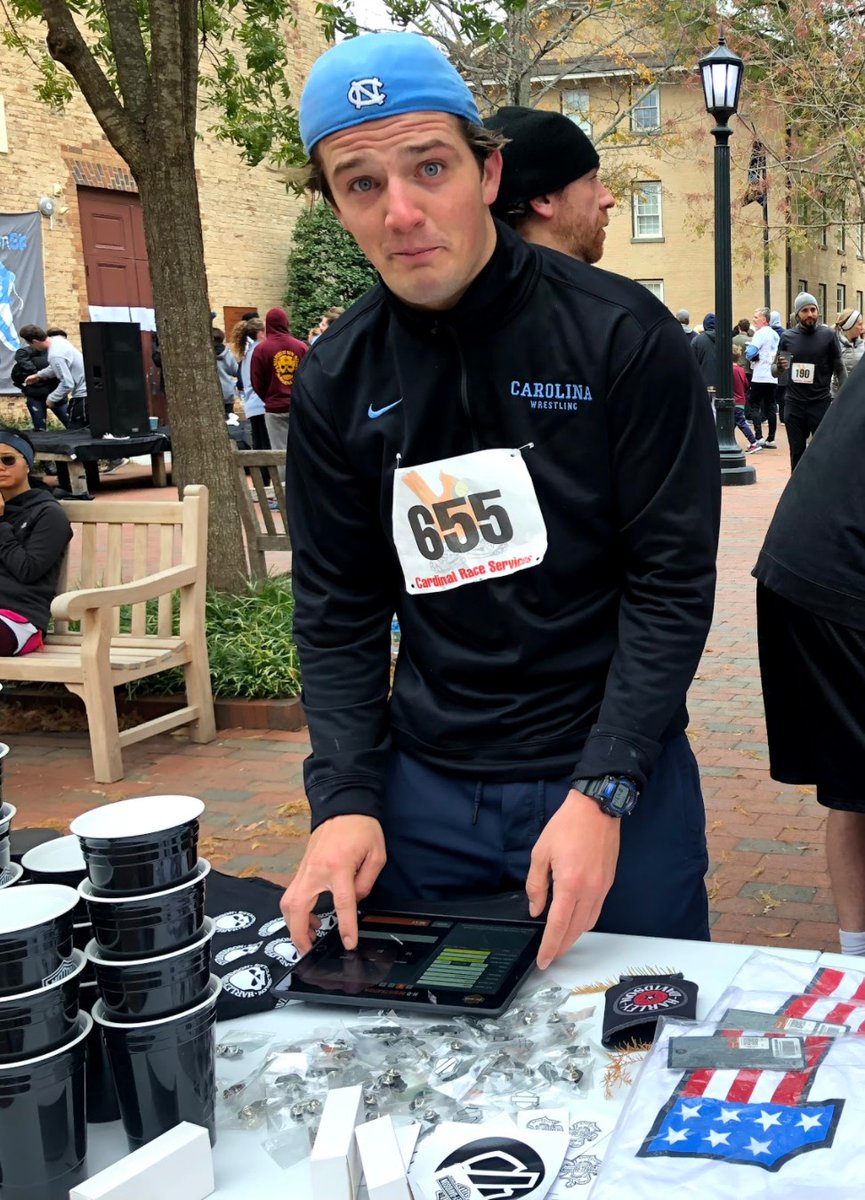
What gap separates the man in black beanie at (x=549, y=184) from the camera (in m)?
2.49

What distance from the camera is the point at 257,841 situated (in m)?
4.66

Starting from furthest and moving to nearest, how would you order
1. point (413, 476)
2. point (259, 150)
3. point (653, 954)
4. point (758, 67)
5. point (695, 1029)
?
point (758, 67), point (259, 150), point (413, 476), point (653, 954), point (695, 1029)

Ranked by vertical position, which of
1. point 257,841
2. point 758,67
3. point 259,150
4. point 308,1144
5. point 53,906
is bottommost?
point 257,841

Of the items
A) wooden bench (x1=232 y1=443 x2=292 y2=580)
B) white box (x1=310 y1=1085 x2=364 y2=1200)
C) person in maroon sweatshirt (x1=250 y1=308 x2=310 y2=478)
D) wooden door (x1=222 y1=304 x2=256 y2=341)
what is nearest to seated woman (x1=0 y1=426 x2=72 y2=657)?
wooden bench (x1=232 y1=443 x2=292 y2=580)

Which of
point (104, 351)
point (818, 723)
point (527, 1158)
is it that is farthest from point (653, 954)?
point (104, 351)

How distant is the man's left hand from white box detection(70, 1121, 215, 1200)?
494mm

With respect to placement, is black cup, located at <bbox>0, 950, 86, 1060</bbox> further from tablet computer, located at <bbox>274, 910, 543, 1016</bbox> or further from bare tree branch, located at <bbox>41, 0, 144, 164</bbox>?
bare tree branch, located at <bbox>41, 0, 144, 164</bbox>

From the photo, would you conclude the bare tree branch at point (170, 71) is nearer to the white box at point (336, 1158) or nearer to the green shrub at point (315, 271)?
the white box at point (336, 1158)

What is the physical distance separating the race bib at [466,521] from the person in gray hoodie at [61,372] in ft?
51.0

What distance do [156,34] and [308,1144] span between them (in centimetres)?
635

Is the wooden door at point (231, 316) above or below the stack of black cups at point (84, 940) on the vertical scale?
above

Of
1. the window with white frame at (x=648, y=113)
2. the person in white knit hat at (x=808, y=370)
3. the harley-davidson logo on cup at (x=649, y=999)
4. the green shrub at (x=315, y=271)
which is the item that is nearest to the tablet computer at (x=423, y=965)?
the harley-davidson logo on cup at (x=649, y=999)

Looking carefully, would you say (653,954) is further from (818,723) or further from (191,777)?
(191,777)

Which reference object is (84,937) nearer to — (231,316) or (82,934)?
(82,934)
